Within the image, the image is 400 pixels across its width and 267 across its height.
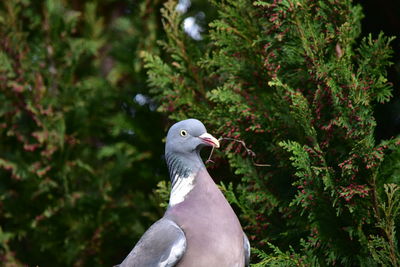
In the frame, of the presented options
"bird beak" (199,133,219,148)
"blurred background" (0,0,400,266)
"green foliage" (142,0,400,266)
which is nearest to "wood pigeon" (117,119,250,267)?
"bird beak" (199,133,219,148)

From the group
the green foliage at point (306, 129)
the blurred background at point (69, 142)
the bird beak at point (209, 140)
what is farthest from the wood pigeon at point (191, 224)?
the blurred background at point (69, 142)

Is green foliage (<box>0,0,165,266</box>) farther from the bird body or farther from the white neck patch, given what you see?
the bird body

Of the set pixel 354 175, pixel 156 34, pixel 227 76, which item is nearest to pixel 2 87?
pixel 156 34

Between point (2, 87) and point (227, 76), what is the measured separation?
323cm

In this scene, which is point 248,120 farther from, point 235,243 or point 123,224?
point 123,224

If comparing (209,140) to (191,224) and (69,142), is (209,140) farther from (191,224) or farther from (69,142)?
(69,142)

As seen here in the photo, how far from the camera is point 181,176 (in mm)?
3215

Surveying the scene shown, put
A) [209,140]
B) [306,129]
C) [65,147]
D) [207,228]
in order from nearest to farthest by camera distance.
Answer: [207,228], [209,140], [306,129], [65,147]

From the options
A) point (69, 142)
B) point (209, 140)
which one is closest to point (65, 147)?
point (69, 142)

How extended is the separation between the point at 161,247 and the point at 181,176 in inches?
16.9

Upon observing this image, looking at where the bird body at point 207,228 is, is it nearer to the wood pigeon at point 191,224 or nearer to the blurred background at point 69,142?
the wood pigeon at point 191,224

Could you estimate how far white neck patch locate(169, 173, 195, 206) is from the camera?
3162 millimetres

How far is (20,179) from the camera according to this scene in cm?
653

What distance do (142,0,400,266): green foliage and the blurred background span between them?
5.96 ft
